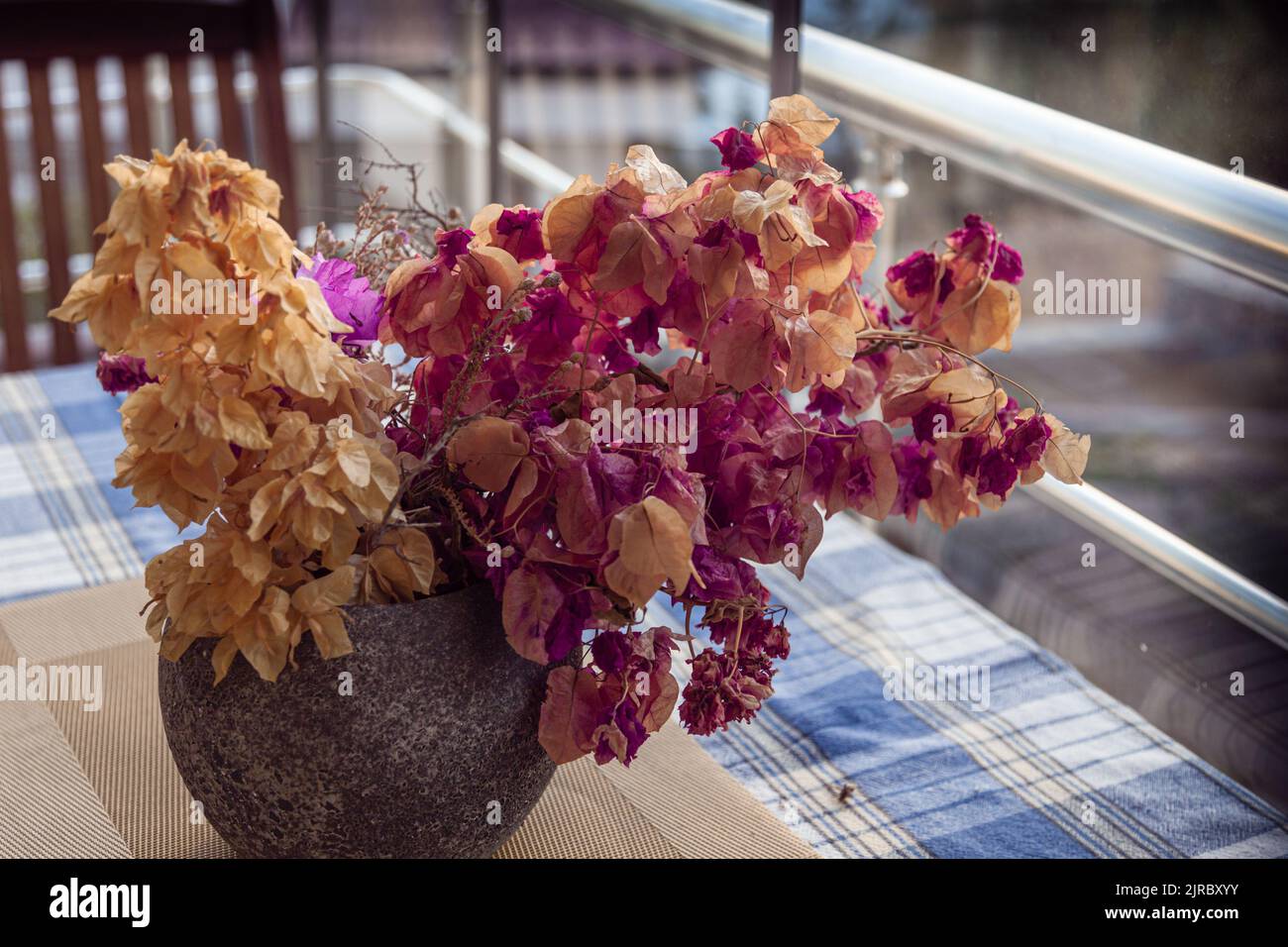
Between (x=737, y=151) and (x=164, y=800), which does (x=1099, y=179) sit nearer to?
(x=737, y=151)

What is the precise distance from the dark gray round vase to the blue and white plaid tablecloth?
221 mm

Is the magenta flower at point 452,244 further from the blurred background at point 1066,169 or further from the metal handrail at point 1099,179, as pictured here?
the metal handrail at point 1099,179

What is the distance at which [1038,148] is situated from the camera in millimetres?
1086

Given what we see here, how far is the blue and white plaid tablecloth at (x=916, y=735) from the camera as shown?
745mm

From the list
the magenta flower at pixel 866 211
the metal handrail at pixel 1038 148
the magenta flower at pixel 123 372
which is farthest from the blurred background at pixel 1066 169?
the magenta flower at pixel 866 211

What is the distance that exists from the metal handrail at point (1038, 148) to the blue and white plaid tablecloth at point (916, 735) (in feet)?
0.98

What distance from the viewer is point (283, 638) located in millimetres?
537

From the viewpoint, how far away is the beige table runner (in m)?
0.70

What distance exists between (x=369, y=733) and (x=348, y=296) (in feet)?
0.64

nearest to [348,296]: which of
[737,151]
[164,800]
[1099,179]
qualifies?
[737,151]

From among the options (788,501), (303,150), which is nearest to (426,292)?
(788,501)

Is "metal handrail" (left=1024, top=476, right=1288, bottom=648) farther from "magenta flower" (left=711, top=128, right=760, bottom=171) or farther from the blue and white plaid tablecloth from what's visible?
"magenta flower" (left=711, top=128, right=760, bottom=171)
